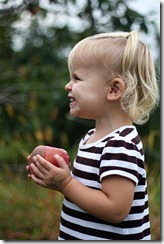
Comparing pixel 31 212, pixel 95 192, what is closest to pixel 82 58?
pixel 95 192

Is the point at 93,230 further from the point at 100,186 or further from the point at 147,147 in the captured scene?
the point at 147,147

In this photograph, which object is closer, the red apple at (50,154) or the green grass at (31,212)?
the red apple at (50,154)

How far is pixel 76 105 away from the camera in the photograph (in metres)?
2.00

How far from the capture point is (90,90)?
6.49ft

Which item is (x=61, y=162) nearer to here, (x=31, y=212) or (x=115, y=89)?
(x=115, y=89)

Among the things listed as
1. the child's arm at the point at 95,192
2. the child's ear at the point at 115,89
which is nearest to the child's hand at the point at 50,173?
the child's arm at the point at 95,192

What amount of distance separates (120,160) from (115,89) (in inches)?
11.1

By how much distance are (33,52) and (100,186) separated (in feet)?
14.5

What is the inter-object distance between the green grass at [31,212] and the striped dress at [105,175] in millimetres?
1592

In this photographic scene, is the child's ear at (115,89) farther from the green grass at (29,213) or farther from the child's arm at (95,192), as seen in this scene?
the green grass at (29,213)

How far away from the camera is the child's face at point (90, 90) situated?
1.97m

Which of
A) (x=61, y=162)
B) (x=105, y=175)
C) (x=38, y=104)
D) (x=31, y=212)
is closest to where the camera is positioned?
(x=105, y=175)

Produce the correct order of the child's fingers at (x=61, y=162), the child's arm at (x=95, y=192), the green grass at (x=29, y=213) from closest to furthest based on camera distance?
the child's arm at (x=95, y=192)
the child's fingers at (x=61, y=162)
the green grass at (x=29, y=213)

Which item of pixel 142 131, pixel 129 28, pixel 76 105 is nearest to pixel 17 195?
pixel 129 28
